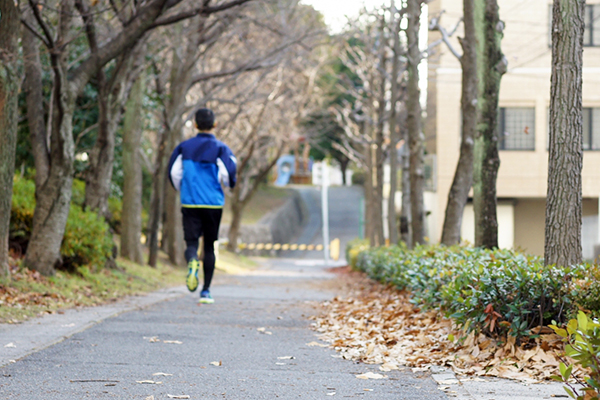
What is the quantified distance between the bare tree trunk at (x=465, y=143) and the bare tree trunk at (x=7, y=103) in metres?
6.47

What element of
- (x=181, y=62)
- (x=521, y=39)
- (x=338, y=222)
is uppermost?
(x=521, y=39)

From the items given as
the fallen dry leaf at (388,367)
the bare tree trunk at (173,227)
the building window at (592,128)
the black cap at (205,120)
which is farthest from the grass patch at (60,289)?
the building window at (592,128)

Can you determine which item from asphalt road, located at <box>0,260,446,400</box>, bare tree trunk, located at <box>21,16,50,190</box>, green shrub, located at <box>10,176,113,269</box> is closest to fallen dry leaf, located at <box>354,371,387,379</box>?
asphalt road, located at <box>0,260,446,400</box>

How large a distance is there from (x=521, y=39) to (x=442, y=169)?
15.8 feet

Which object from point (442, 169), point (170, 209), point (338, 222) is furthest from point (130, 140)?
point (338, 222)

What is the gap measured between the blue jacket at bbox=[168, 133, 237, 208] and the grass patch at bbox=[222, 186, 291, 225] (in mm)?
41100

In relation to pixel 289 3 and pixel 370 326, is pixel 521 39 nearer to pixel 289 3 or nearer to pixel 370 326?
pixel 289 3

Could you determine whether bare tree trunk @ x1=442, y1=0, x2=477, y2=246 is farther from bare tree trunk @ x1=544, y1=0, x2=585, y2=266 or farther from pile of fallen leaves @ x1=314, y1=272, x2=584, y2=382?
bare tree trunk @ x1=544, y1=0, x2=585, y2=266

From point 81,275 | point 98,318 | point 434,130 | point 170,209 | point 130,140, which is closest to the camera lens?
point 98,318

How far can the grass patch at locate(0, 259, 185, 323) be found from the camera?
8141mm

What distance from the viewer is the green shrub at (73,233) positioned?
11516 millimetres

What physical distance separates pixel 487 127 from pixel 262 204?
4773 cm

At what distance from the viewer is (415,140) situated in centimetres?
1452

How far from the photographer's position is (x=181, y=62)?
1923cm
